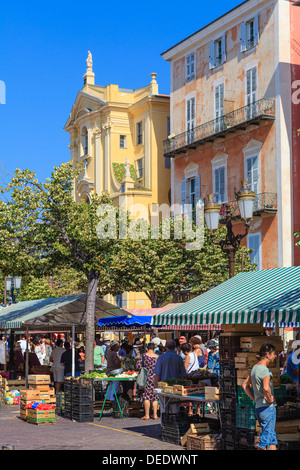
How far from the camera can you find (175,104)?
44.9 meters

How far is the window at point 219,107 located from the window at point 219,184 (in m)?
2.10

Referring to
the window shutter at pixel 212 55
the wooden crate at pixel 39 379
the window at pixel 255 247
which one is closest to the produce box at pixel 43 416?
the wooden crate at pixel 39 379

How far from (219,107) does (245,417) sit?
102ft

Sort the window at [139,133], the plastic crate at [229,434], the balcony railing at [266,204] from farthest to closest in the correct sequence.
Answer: the window at [139,133]
the balcony railing at [266,204]
the plastic crate at [229,434]

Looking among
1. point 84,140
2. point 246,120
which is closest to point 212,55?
point 246,120

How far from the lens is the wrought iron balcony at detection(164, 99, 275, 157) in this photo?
36.6m

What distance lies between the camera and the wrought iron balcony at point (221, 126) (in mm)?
36594

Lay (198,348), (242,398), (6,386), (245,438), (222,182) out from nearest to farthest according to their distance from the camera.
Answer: (245,438), (242,398), (198,348), (6,386), (222,182)

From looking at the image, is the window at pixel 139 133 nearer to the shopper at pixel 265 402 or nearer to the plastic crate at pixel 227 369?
the plastic crate at pixel 227 369

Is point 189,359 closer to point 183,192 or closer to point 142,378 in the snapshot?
point 142,378

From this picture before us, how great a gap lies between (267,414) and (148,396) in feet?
19.4

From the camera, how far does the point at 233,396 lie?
11.3 meters
